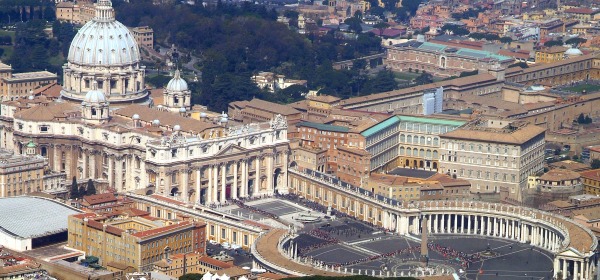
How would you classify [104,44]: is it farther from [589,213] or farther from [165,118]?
[589,213]

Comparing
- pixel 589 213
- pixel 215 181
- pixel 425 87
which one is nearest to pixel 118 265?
pixel 215 181

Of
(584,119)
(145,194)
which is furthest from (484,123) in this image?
(145,194)

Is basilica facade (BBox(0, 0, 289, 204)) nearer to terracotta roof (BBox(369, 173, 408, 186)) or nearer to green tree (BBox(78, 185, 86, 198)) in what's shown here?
green tree (BBox(78, 185, 86, 198))

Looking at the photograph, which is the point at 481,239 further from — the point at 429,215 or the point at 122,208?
the point at 122,208

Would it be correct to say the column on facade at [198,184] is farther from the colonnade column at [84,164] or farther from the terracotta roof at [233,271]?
the terracotta roof at [233,271]

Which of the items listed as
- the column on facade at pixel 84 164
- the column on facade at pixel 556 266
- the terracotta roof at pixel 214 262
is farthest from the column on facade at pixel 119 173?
the column on facade at pixel 556 266

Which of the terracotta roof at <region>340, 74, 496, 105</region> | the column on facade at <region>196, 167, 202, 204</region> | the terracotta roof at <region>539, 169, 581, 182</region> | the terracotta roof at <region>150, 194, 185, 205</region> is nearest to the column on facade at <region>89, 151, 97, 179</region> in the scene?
the column on facade at <region>196, 167, 202, 204</region>
